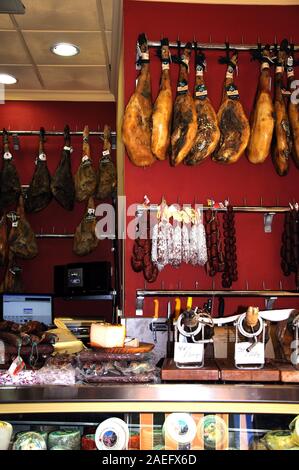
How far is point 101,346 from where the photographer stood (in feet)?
9.05

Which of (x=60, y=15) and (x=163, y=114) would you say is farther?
(x=60, y=15)

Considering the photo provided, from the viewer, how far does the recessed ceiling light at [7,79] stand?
6.55 metres

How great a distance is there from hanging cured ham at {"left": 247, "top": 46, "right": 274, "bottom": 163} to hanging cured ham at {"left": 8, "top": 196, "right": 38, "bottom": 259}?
11.0 ft

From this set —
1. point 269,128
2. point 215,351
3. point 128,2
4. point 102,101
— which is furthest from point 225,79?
point 102,101

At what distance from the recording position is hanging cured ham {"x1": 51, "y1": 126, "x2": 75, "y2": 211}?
257 inches

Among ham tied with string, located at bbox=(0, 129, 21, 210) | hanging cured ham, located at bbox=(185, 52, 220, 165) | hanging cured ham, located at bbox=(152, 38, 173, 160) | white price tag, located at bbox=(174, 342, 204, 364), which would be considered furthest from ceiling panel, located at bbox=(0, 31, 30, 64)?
white price tag, located at bbox=(174, 342, 204, 364)

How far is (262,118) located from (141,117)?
884 mm

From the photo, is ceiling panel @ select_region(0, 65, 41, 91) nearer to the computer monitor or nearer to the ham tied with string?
the ham tied with string

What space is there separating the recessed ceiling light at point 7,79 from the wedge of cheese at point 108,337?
466cm

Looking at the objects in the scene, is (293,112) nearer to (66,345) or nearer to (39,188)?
(66,345)

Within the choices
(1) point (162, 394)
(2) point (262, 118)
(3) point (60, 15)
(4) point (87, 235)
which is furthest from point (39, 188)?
(1) point (162, 394)

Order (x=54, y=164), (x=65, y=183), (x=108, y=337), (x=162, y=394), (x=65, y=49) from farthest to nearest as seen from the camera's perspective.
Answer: (x=54, y=164)
(x=65, y=183)
(x=65, y=49)
(x=108, y=337)
(x=162, y=394)

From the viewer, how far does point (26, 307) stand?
6242mm
